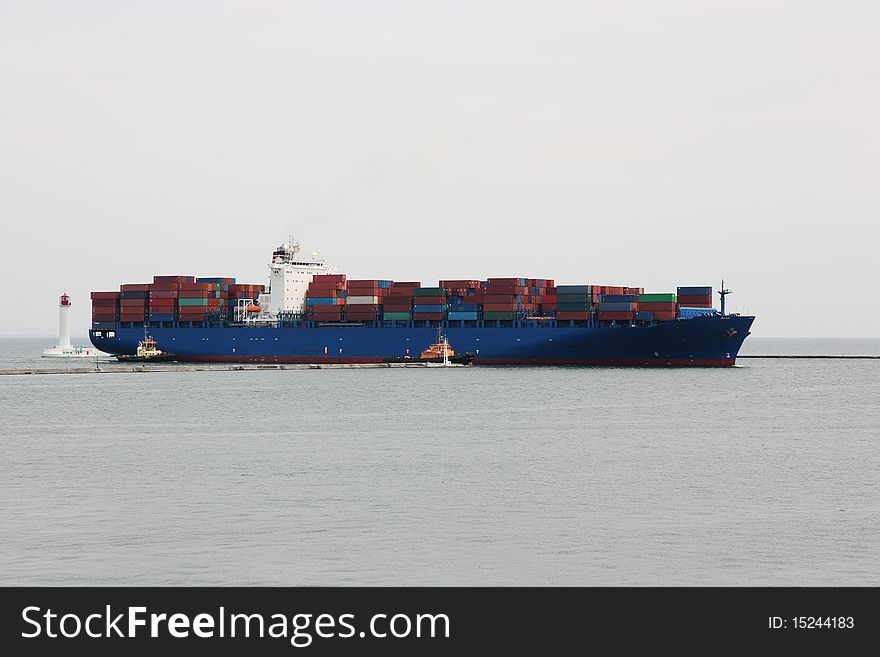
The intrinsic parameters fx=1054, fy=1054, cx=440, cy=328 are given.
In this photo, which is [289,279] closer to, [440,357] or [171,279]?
[171,279]

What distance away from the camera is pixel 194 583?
66.9 feet

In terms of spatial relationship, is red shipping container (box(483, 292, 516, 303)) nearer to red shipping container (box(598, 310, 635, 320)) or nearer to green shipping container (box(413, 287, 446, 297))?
green shipping container (box(413, 287, 446, 297))

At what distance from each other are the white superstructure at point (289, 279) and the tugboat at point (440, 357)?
1543 centimetres

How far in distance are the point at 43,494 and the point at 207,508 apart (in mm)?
5527

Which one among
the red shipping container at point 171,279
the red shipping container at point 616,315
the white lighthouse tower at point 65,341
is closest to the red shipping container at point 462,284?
the red shipping container at point 616,315

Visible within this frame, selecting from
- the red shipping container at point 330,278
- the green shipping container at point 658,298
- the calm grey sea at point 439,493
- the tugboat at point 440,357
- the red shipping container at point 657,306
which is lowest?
the calm grey sea at point 439,493

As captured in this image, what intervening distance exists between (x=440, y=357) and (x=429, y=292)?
22.4 feet

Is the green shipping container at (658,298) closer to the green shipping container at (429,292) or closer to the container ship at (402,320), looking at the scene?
the container ship at (402,320)

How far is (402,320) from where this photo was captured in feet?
349

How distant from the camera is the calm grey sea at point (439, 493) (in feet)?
71.3

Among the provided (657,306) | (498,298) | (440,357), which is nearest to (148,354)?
(440,357)

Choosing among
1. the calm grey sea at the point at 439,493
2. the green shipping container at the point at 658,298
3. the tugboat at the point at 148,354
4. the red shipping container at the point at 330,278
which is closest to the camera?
the calm grey sea at the point at 439,493
